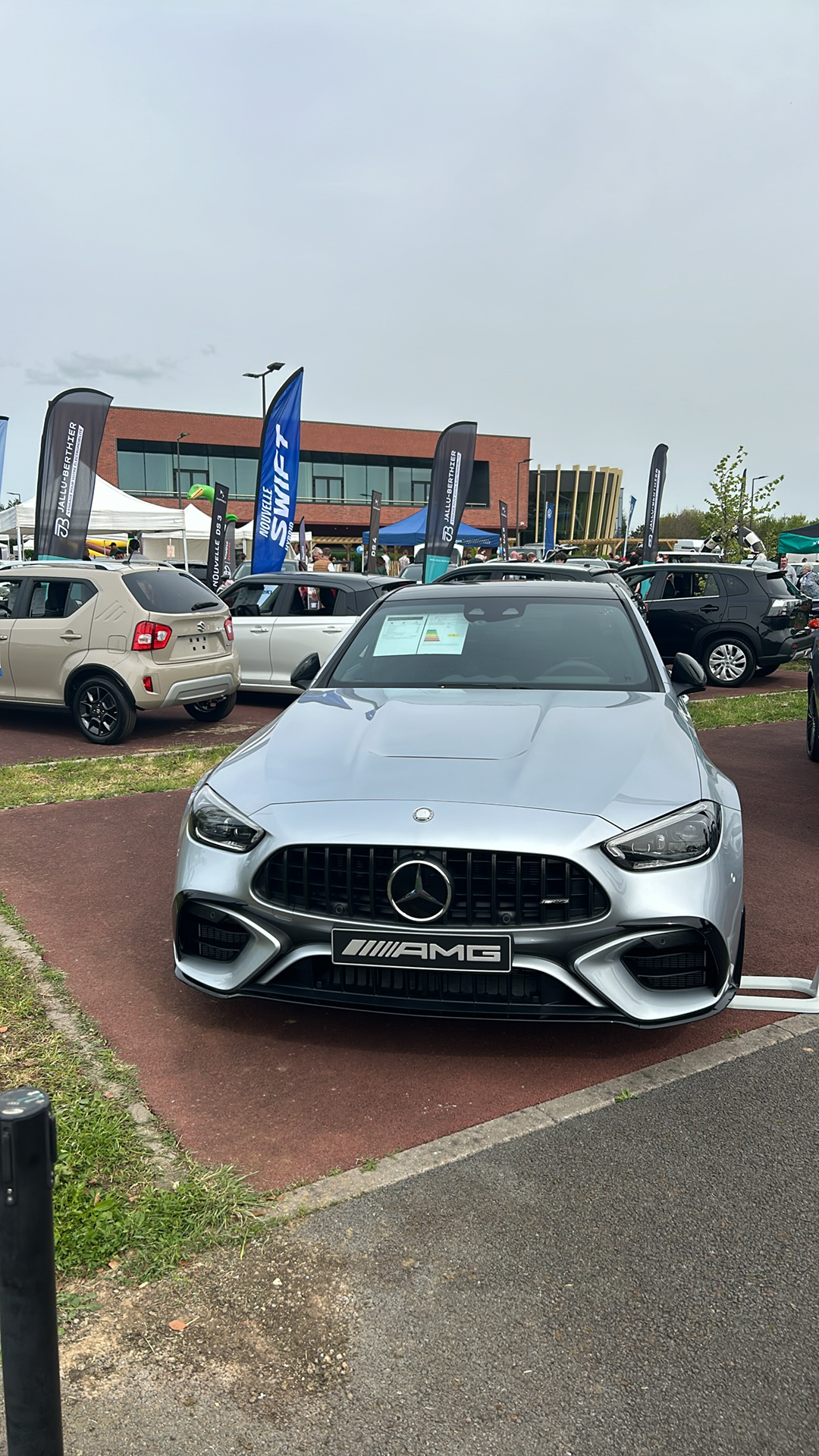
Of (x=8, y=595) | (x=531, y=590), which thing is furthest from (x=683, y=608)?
(x=531, y=590)

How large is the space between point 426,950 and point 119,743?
24.8 ft

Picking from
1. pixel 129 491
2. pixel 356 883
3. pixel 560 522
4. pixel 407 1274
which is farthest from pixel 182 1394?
pixel 560 522

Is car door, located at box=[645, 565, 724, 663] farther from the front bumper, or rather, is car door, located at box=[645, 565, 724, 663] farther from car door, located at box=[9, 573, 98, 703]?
the front bumper

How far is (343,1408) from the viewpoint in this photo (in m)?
2.18

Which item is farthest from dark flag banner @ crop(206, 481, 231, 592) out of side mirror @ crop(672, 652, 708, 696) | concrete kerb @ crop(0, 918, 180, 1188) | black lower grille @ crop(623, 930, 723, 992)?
black lower grille @ crop(623, 930, 723, 992)

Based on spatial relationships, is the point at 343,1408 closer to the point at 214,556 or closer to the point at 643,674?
the point at 643,674

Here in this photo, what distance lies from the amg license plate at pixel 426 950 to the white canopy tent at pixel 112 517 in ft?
72.4

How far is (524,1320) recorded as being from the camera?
2426mm

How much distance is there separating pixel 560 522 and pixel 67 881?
82.9 m

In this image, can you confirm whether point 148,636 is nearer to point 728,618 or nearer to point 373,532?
point 728,618

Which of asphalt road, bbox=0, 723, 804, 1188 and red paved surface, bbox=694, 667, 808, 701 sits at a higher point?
red paved surface, bbox=694, 667, 808, 701

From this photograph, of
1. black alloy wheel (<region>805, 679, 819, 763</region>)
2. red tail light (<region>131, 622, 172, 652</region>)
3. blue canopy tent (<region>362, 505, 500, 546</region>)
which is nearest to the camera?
black alloy wheel (<region>805, 679, 819, 763</region>)

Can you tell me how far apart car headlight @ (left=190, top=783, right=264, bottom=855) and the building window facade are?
184ft

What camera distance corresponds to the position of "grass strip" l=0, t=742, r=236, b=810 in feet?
26.3
